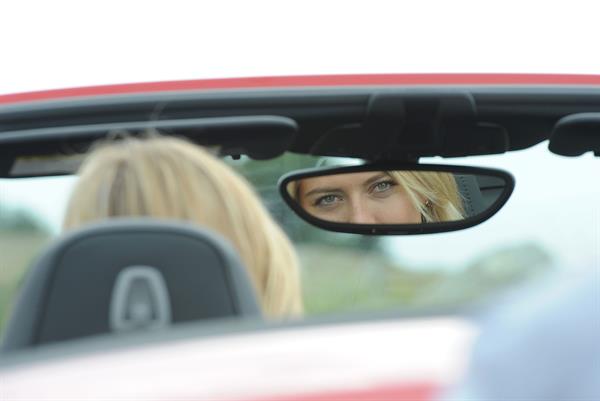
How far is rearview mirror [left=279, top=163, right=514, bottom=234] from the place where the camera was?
368 centimetres

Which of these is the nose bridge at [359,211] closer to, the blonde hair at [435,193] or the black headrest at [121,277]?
the blonde hair at [435,193]

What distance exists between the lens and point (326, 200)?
4035 millimetres

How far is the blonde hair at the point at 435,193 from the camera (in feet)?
12.8

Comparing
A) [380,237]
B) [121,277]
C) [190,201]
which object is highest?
[380,237]

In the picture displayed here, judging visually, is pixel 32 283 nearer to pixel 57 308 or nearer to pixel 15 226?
pixel 57 308

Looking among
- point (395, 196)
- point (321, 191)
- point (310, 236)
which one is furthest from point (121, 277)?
point (395, 196)

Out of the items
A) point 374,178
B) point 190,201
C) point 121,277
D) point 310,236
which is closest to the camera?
point 121,277

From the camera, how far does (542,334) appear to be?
1.28 metres

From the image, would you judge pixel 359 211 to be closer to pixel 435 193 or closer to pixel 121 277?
pixel 435 193

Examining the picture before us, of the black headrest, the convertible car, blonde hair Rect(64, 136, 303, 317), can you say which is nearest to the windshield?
the convertible car

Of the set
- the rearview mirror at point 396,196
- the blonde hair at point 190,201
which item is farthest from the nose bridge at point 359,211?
the blonde hair at point 190,201

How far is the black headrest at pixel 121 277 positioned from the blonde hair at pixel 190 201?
0.22m

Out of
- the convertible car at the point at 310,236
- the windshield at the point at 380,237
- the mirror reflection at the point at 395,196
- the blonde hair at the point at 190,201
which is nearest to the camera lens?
the convertible car at the point at 310,236

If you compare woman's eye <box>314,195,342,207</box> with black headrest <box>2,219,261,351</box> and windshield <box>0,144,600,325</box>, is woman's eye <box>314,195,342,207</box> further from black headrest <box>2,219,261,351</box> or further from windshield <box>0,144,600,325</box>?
black headrest <box>2,219,261,351</box>
